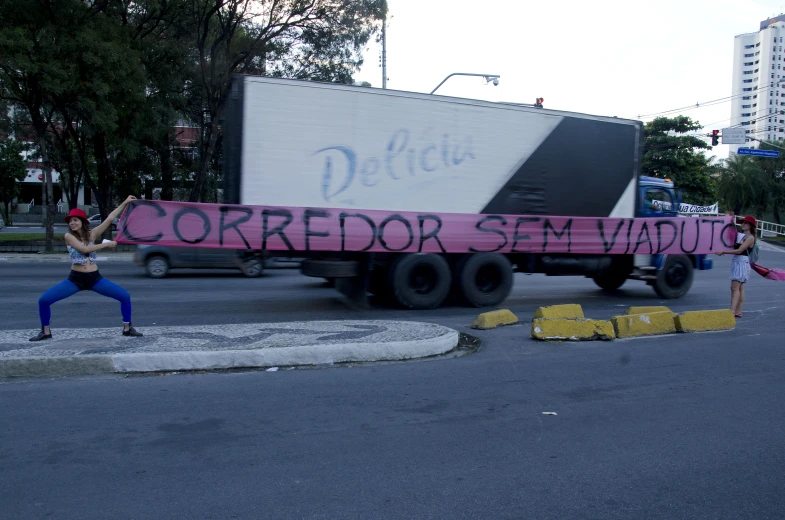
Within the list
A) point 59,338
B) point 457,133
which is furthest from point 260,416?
point 457,133

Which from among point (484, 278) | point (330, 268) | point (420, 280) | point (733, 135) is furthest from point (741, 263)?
point (733, 135)

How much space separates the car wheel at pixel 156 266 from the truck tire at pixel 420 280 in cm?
794

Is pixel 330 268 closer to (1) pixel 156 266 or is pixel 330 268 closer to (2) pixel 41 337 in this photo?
(2) pixel 41 337

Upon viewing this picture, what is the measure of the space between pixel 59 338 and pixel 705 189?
44.9 m

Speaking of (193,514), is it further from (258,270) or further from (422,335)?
(258,270)

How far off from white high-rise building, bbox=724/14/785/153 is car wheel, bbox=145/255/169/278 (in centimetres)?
16899

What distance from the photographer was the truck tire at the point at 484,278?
1161cm

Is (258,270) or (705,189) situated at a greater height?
(705,189)

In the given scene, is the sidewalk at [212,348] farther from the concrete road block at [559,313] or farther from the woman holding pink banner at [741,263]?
the woman holding pink banner at [741,263]

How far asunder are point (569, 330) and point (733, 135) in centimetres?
3560

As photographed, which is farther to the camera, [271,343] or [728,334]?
[728,334]

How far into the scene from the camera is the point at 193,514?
12.1 ft

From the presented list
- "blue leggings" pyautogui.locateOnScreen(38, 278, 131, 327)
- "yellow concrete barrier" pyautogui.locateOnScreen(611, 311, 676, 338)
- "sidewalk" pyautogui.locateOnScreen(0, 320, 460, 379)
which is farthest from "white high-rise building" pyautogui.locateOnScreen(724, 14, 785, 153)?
"blue leggings" pyautogui.locateOnScreen(38, 278, 131, 327)

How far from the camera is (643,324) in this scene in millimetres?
9141
